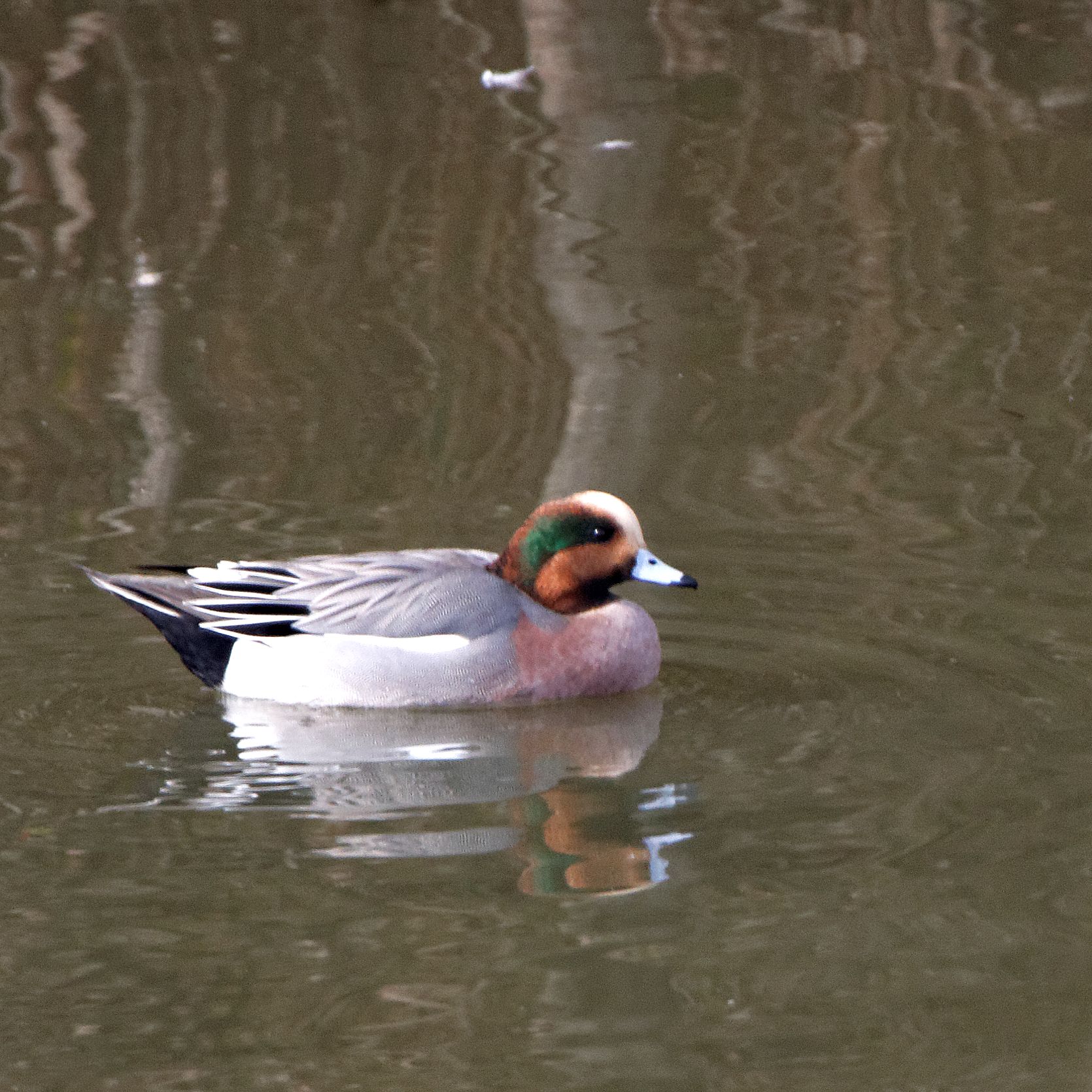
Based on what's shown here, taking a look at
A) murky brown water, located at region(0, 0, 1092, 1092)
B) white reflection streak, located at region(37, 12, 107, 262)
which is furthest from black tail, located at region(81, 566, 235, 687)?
white reflection streak, located at region(37, 12, 107, 262)

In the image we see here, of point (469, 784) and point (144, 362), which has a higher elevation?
point (144, 362)

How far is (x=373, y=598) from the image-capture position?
7.20 meters

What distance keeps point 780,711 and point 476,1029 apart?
6.90 feet

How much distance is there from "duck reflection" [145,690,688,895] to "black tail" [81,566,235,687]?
0.13 metres

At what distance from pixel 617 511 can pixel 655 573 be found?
226mm

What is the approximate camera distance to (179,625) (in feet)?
23.6

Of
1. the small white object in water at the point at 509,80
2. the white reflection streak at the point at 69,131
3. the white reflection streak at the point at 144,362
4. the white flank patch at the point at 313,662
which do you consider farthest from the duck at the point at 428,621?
the small white object in water at the point at 509,80

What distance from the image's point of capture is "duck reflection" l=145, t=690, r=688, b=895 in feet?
19.3

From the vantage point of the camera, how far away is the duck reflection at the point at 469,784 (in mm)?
5871

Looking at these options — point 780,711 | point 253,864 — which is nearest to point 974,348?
point 780,711

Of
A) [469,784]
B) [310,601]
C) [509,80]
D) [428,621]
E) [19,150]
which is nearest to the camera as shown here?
[469,784]

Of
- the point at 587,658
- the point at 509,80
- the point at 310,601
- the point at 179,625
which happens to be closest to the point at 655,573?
the point at 587,658

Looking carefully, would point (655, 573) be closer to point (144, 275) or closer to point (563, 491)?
point (563, 491)

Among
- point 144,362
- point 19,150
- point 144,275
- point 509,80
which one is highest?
point 509,80
